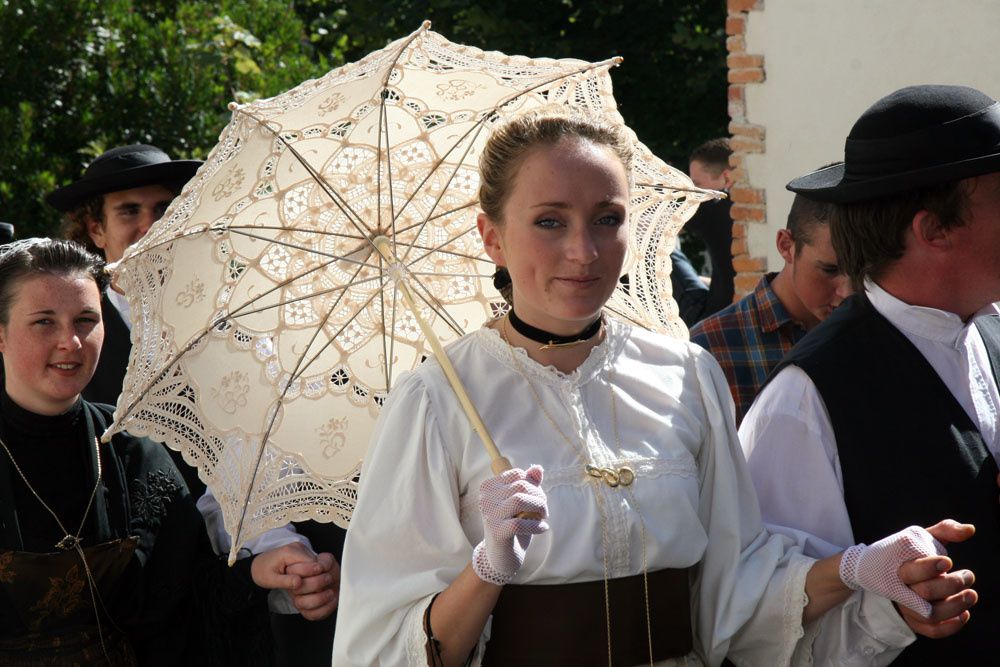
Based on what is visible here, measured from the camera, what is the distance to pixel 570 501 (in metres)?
2.35

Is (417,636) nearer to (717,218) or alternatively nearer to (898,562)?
(898,562)

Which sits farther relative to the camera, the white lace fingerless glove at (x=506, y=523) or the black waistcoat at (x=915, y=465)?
the black waistcoat at (x=915, y=465)

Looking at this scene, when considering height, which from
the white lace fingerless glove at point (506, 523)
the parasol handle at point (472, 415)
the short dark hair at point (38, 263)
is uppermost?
the short dark hair at point (38, 263)

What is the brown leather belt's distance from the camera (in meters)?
2.31

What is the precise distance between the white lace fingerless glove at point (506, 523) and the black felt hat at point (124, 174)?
Answer: 3053 mm

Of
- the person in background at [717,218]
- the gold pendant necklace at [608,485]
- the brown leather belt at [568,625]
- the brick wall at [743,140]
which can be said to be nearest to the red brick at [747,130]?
the brick wall at [743,140]

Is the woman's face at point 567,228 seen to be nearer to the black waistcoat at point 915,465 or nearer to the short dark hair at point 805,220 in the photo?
the black waistcoat at point 915,465

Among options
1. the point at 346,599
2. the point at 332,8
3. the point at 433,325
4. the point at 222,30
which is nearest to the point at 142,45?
the point at 222,30

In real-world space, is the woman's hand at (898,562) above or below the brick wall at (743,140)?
below

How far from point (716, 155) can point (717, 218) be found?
50 centimetres

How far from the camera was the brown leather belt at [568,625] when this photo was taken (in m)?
2.31

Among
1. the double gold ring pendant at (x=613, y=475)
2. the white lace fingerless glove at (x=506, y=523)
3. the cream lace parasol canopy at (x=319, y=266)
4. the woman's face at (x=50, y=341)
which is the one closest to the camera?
the white lace fingerless glove at (x=506, y=523)

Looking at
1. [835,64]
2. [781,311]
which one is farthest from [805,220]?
[835,64]

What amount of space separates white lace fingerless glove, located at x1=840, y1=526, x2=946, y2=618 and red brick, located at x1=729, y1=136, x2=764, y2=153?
5.75 m
